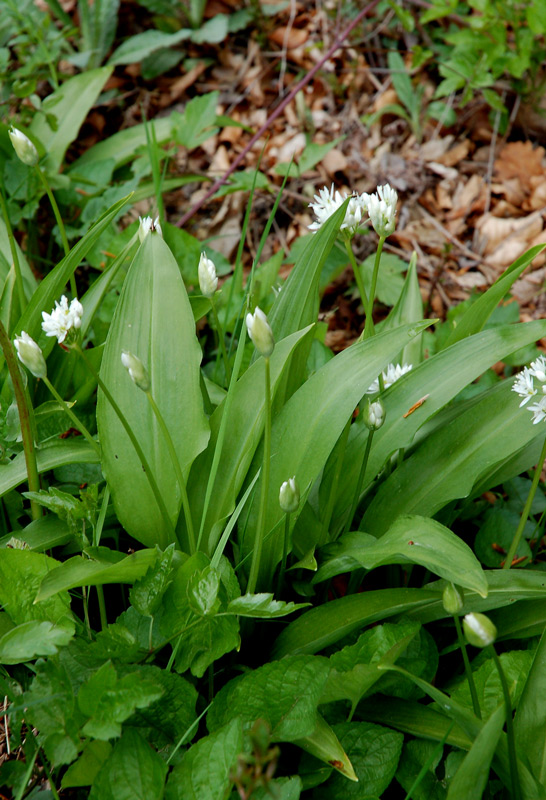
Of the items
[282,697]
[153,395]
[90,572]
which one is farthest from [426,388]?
[90,572]

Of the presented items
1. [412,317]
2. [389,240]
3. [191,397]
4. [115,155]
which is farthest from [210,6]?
[191,397]

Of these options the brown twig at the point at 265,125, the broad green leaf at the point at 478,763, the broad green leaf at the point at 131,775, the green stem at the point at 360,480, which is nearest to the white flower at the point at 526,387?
the green stem at the point at 360,480

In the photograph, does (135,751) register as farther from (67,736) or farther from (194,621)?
(194,621)

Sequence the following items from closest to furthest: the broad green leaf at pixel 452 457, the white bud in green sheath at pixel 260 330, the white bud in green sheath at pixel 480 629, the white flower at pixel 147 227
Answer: the white bud in green sheath at pixel 480 629 < the white bud in green sheath at pixel 260 330 < the broad green leaf at pixel 452 457 < the white flower at pixel 147 227

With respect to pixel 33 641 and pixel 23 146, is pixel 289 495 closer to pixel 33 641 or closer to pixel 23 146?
pixel 33 641

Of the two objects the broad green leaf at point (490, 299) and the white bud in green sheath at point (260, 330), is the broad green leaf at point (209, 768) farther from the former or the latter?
the broad green leaf at point (490, 299)

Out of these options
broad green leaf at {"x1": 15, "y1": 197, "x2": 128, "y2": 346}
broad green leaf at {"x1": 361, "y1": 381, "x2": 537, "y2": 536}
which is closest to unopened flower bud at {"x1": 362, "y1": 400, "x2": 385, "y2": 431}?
broad green leaf at {"x1": 361, "y1": 381, "x2": 537, "y2": 536}
